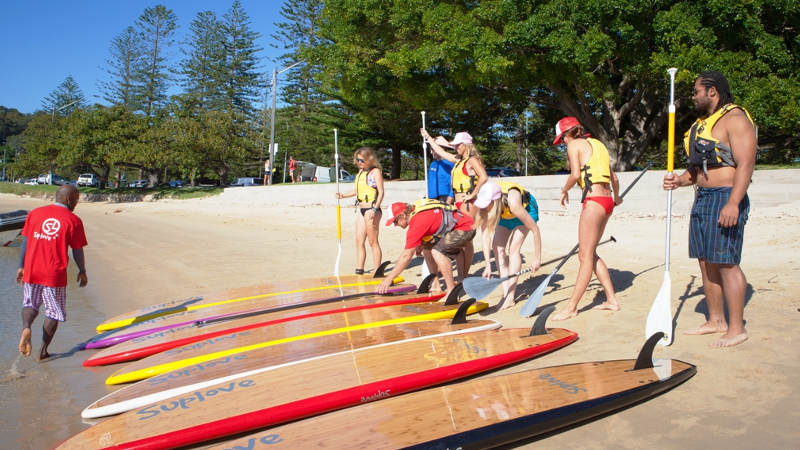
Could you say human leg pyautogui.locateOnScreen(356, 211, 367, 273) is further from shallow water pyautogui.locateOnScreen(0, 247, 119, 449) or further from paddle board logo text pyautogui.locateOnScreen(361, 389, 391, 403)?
paddle board logo text pyautogui.locateOnScreen(361, 389, 391, 403)

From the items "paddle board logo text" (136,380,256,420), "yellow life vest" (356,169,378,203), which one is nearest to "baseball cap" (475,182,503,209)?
"yellow life vest" (356,169,378,203)

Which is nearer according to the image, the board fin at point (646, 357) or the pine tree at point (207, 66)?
the board fin at point (646, 357)

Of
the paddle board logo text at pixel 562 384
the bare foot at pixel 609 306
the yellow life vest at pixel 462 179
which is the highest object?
the yellow life vest at pixel 462 179

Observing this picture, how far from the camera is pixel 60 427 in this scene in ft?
12.5

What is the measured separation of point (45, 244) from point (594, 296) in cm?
553

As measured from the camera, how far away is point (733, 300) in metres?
4.04

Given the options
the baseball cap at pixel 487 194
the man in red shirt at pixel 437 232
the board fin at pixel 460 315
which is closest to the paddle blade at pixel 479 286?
the board fin at pixel 460 315

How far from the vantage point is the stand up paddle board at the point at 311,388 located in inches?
126

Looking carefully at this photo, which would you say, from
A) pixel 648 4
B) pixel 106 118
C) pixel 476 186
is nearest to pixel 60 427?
pixel 476 186

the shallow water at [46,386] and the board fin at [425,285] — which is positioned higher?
the board fin at [425,285]

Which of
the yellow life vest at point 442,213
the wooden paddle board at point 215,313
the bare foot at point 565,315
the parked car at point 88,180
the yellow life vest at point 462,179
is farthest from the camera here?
the parked car at point 88,180

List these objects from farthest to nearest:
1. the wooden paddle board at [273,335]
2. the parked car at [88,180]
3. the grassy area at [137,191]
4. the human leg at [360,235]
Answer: the parked car at [88,180] < the grassy area at [137,191] < the human leg at [360,235] < the wooden paddle board at [273,335]

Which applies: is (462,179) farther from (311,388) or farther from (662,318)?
(311,388)

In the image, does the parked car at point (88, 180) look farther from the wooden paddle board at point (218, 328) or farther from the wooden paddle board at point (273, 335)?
the wooden paddle board at point (273, 335)
